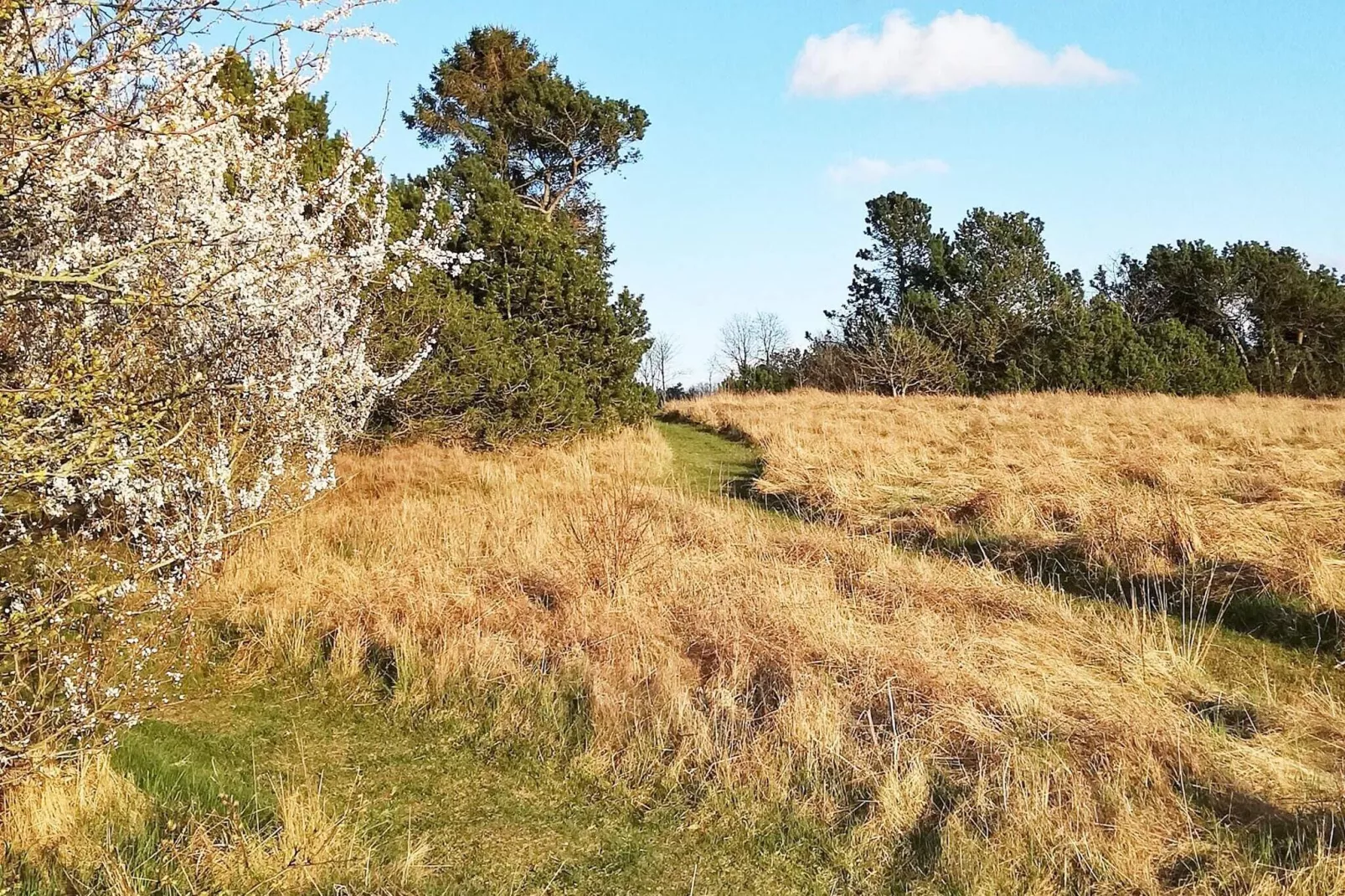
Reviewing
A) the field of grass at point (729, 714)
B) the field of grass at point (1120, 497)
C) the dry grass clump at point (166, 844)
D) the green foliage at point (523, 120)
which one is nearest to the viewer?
the dry grass clump at point (166, 844)

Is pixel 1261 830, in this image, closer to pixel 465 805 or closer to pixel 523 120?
pixel 465 805

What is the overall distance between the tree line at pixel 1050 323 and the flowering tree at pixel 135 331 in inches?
818

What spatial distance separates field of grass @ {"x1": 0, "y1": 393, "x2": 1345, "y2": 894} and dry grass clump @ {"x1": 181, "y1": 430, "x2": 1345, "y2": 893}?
18mm

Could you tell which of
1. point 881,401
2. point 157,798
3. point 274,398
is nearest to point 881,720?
point 157,798

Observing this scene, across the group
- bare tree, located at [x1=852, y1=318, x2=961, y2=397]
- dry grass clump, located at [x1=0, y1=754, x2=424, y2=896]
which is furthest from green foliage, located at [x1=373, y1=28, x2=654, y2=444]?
bare tree, located at [x1=852, y1=318, x2=961, y2=397]

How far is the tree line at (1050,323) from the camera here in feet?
77.7

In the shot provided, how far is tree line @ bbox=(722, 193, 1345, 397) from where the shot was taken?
23.7 meters

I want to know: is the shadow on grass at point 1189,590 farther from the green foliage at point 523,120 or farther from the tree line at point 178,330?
the green foliage at point 523,120

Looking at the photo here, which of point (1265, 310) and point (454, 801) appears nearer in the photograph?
point (454, 801)

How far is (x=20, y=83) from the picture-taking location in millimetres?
1946

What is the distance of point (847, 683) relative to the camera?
4.14 metres

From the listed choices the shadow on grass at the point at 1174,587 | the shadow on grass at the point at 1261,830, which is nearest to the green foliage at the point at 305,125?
the shadow on grass at the point at 1174,587

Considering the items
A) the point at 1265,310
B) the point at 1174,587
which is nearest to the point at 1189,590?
the point at 1174,587

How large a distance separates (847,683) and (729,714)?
25.7 inches
